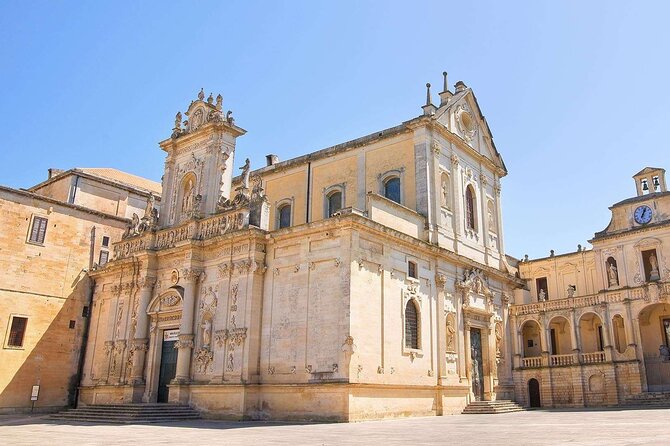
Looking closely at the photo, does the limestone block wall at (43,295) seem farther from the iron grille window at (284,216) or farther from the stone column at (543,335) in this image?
the stone column at (543,335)

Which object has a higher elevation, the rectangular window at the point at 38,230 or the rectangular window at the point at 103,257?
the rectangular window at the point at 38,230

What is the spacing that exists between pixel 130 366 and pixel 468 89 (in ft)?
74.2

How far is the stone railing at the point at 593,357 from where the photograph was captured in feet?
96.8

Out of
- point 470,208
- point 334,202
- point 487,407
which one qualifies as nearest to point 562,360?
point 487,407

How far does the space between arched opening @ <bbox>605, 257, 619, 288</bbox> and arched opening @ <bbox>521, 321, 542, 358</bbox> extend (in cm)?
499

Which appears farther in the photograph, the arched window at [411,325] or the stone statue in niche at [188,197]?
the stone statue in niche at [188,197]

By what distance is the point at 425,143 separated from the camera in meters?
26.9

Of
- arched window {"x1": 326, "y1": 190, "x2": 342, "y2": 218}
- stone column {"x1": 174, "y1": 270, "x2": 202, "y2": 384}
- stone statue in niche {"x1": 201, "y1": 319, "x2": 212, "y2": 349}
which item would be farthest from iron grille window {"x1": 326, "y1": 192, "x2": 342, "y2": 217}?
stone statue in niche {"x1": 201, "y1": 319, "x2": 212, "y2": 349}

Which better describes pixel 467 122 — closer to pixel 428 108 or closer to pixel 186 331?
pixel 428 108

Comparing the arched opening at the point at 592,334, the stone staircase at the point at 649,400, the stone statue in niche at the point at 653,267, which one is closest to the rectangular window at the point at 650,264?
the stone statue in niche at the point at 653,267

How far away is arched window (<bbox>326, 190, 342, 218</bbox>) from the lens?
1164 inches

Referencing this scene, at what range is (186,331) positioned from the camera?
24547 millimetres

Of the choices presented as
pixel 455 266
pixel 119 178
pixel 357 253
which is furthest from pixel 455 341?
pixel 119 178

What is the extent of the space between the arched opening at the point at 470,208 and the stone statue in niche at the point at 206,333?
46.0ft
